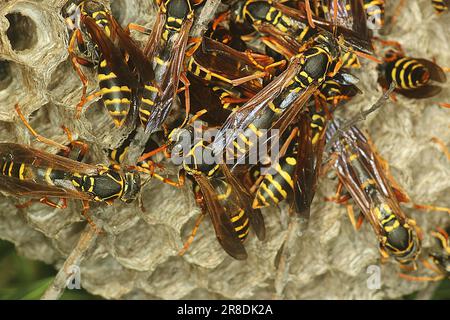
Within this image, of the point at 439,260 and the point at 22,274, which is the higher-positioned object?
the point at 439,260

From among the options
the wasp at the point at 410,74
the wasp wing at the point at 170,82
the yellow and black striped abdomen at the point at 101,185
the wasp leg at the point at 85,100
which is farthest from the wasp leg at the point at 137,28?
the wasp at the point at 410,74

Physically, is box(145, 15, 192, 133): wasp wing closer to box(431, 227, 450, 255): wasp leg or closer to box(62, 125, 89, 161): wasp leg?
box(62, 125, 89, 161): wasp leg

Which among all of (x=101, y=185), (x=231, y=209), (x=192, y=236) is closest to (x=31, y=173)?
(x=101, y=185)

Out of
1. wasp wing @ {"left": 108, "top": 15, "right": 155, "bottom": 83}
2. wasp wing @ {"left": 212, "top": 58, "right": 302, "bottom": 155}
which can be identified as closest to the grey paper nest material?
wasp wing @ {"left": 108, "top": 15, "right": 155, "bottom": 83}

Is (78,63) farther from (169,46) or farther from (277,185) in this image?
(277,185)

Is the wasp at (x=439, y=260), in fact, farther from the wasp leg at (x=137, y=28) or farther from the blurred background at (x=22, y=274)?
the wasp leg at (x=137, y=28)

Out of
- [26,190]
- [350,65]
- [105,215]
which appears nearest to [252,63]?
[350,65]

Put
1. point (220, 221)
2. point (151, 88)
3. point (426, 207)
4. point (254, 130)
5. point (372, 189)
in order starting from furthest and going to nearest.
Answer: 1. point (426, 207)
2. point (372, 189)
3. point (220, 221)
4. point (254, 130)
5. point (151, 88)
